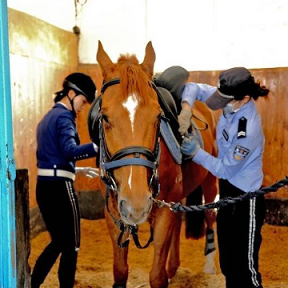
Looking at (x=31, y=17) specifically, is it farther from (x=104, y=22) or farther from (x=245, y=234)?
(x=245, y=234)

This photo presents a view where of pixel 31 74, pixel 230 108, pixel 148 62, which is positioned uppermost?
pixel 31 74

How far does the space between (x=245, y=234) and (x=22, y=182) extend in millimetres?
1300

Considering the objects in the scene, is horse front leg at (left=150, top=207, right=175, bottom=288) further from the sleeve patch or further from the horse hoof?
the horse hoof

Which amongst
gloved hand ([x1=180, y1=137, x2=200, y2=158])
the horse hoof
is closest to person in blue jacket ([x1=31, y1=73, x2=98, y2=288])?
gloved hand ([x1=180, y1=137, x2=200, y2=158])

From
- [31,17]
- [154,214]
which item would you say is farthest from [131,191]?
[31,17]

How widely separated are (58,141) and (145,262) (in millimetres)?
1952

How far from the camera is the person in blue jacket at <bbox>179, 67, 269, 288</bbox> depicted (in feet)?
8.14

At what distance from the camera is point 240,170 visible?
259 centimetres

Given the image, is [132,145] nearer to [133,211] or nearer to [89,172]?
[133,211]

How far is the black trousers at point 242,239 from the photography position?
8.16 feet

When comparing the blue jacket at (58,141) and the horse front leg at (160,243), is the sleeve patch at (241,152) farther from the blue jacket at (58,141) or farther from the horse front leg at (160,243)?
the blue jacket at (58,141)

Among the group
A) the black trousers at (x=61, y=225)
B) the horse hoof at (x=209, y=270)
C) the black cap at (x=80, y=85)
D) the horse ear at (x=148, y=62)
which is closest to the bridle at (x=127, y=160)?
the horse ear at (x=148, y=62)

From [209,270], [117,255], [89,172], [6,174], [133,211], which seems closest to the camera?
[6,174]

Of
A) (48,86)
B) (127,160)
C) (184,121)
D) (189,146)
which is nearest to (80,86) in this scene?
(184,121)
